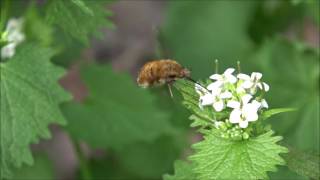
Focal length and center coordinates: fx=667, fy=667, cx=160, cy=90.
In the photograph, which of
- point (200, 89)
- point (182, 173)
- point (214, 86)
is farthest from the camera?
point (182, 173)

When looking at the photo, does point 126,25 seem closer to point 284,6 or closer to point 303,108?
point 284,6

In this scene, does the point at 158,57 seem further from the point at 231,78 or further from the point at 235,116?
the point at 235,116

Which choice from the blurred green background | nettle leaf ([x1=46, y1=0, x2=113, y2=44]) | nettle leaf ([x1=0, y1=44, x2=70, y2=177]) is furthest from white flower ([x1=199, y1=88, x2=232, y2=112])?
nettle leaf ([x1=0, y1=44, x2=70, y2=177])

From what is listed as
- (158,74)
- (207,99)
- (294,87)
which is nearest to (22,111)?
(158,74)

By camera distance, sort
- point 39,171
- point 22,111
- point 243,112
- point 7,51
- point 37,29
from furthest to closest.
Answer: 1. point 39,171
2. point 37,29
3. point 7,51
4. point 22,111
5. point 243,112

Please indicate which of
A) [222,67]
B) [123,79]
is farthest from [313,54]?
[123,79]

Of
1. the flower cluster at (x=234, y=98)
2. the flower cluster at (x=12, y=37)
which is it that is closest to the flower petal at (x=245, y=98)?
the flower cluster at (x=234, y=98)

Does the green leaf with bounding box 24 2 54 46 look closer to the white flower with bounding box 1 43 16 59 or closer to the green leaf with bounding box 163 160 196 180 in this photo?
the white flower with bounding box 1 43 16 59
